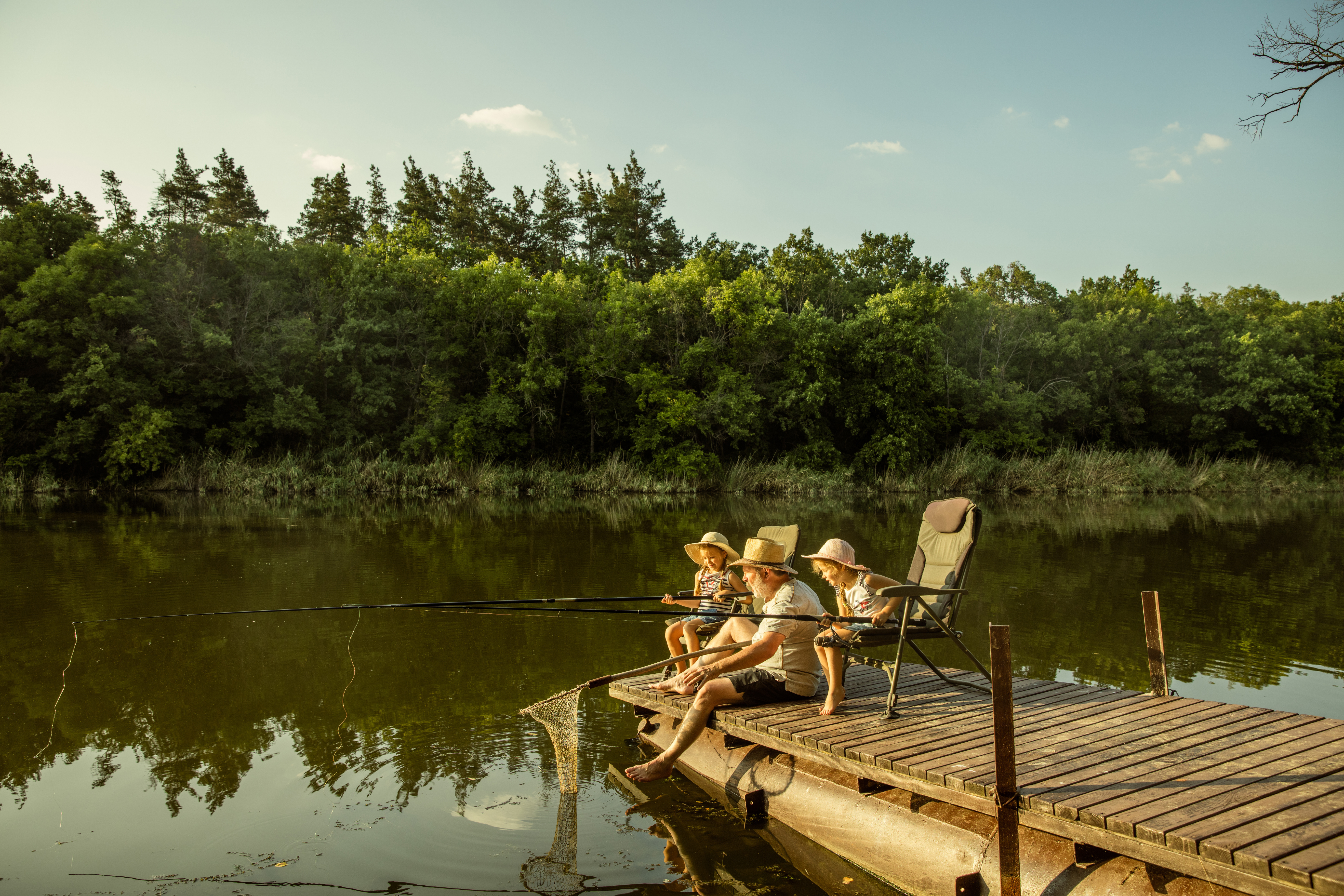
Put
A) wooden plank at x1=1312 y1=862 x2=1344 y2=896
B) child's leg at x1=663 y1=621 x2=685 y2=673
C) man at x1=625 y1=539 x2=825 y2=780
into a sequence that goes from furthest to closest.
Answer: child's leg at x1=663 y1=621 x2=685 y2=673, man at x1=625 y1=539 x2=825 y2=780, wooden plank at x1=1312 y1=862 x2=1344 y2=896

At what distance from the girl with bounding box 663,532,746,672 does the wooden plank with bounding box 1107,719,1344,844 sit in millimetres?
2956

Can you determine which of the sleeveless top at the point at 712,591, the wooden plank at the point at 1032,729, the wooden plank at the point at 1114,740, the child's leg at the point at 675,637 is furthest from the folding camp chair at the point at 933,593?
the child's leg at the point at 675,637

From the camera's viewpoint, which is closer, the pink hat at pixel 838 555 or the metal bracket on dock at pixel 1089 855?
the metal bracket on dock at pixel 1089 855

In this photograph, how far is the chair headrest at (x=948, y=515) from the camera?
5.76 meters

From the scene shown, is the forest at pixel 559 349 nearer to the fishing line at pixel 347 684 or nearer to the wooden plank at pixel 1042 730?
the fishing line at pixel 347 684

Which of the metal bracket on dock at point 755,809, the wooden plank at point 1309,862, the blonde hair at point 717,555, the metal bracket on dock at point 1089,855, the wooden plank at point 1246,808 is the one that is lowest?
the metal bracket on dock at point 755,809

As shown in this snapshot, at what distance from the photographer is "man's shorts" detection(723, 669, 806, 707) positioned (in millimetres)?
4867

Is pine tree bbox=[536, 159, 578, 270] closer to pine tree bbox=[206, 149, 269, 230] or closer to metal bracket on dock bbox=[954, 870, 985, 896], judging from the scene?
pine tree bbox=[206, 149, 269, 230]

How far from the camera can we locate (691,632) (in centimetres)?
604

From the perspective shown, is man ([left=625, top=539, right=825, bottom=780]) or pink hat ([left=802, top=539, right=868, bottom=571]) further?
pink hat ([left=802, top=539, right=868, bottom=571])

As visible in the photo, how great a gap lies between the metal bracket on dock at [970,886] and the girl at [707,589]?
2.56 metres

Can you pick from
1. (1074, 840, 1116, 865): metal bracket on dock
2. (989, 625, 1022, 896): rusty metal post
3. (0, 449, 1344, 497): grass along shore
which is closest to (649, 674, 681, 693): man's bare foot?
(989, 625, 1022, 896): rusty metal post

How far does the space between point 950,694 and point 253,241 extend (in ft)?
89.8

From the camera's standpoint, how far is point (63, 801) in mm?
4664
